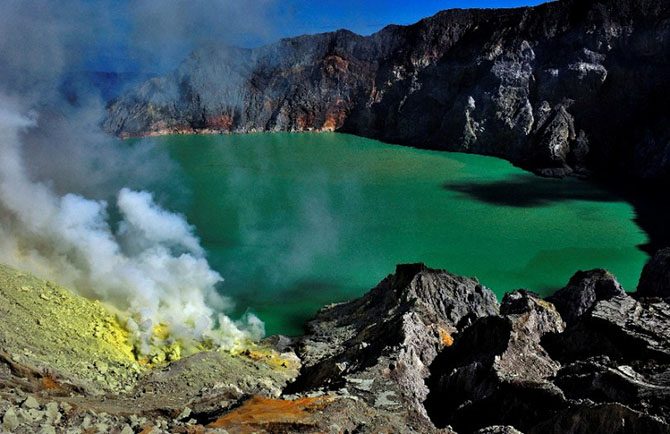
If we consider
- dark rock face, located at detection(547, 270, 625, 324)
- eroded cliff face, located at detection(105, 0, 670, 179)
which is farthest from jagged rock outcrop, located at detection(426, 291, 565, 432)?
eroded cliff face, located at detection(105, 0, 670, 179)

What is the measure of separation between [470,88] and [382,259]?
138 feet

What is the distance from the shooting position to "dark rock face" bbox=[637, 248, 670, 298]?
712 inches

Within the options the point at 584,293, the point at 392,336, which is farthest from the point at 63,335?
the point at 584,293

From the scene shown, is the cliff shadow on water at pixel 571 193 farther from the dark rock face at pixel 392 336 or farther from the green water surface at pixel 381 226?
the dark rock face at pixel 392 336

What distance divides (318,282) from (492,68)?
4610cm

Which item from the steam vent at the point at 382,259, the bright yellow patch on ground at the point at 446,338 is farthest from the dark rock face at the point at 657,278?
the bright yellow patch on ground at the point at 446,338

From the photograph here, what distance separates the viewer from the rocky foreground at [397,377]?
8.44m

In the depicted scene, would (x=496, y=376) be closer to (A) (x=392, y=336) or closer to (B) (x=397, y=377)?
(B) (x=397, y=377)

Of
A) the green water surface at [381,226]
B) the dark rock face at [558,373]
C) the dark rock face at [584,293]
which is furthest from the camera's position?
the green water surface at [381,226]

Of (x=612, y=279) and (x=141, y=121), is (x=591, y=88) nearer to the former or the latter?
(x=612, y=279)

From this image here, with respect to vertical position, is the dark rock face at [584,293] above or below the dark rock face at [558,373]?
above

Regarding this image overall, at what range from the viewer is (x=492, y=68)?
205ft

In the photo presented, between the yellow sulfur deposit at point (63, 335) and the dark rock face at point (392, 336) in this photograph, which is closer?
the dark rock face at point (392, 336)

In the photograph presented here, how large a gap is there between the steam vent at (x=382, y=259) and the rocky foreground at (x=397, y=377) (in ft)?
0.19
